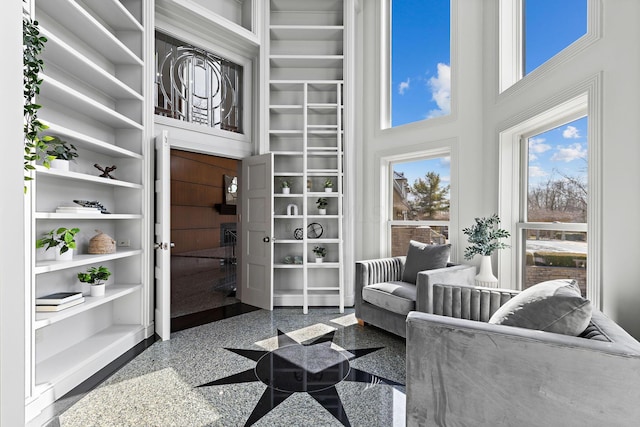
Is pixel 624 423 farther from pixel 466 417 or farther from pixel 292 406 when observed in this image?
pixel 292 406

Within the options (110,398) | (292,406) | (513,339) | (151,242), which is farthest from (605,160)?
(151,242)

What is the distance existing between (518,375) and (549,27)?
287 centimetres

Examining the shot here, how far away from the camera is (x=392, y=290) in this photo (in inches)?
125

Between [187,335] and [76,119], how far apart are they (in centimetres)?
220

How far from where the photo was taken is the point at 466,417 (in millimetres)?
1439

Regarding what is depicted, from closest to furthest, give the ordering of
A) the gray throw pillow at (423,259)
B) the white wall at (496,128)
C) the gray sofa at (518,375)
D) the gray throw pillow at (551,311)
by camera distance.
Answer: the gray sofa at (518,375)
the gray throw pillow at (551,311)
the white wall at (496,128)
the gray throw pillow at (423,259)

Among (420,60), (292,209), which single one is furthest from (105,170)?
(420,60)

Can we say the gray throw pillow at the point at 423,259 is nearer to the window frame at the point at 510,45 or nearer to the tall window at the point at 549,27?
the window frame at the point at 510,45

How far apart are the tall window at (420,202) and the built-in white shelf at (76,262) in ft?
10.1

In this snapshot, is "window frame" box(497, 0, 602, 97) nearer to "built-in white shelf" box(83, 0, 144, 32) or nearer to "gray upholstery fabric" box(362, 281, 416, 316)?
"gray upholstery fabric" box(362, 281, 416, 316)

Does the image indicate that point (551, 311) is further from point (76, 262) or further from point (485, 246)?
point (76, 262)

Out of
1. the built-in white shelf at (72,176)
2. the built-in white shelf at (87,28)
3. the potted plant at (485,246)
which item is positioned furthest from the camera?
the potted plant at (485,246)

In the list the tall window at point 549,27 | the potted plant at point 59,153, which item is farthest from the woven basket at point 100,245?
the tall window at point 549,27

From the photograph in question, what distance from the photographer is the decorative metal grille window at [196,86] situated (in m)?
3.72
